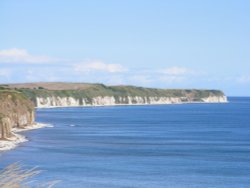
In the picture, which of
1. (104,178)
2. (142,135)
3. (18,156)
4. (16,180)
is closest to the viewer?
(16,180)

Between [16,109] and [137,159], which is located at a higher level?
[16,109]

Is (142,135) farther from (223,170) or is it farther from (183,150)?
(223,170)

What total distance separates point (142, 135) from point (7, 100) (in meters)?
29.2

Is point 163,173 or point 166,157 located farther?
point 166,157

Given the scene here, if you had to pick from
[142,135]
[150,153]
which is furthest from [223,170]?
[142,135]

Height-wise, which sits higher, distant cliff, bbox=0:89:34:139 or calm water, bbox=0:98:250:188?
distant cliff, bbox=0:89:34:139

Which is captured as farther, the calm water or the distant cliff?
the distant cliff

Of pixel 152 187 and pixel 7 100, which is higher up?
pixel 7 100

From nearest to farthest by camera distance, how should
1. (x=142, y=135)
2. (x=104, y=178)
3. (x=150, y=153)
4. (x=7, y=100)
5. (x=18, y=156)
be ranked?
(x=104, y=178), (x=18, y=156), (x=150, y=153), (x=142, y=135), (x=7, y=100)

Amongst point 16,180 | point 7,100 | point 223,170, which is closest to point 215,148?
point 223,170

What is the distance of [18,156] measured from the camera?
2972 inches

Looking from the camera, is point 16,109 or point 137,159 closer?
point 137,159

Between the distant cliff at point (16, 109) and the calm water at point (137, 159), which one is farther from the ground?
the distant cliff at point (16, 109)

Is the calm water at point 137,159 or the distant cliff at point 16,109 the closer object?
the calm water at point 137,159
